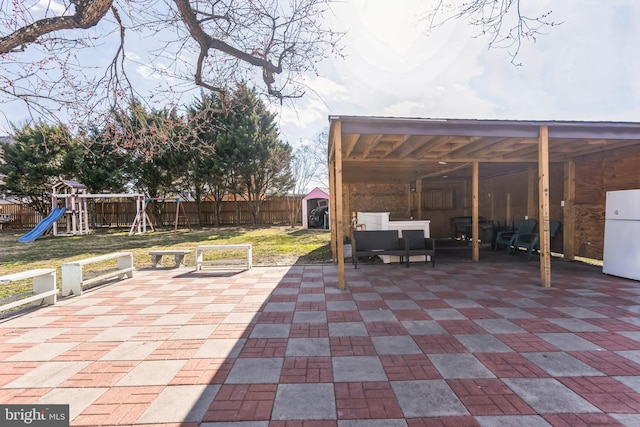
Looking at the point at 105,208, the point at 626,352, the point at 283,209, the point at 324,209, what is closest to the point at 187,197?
the point at 105,208

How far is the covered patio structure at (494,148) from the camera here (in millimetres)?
4707

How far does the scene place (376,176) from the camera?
10.6 metres

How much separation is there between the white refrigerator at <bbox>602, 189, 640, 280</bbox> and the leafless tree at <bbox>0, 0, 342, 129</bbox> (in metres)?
5.76

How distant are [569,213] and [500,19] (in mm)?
5880

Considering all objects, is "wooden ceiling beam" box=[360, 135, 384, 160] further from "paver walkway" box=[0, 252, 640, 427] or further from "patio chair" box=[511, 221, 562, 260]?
"patio chair" box=[511, 221, 562, 260]

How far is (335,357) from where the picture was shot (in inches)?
103

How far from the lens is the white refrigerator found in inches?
198

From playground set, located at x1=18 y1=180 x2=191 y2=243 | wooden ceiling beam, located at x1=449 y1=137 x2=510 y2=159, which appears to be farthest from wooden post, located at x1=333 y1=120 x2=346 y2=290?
playground set, located at x1=18 y1=180 x2=191 y2=243

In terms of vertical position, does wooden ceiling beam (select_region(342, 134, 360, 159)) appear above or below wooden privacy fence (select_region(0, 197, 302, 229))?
above

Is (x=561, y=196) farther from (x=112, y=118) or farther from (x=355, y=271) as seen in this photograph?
(x=112, y=118)

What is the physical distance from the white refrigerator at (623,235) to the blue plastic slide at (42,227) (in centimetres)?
1947

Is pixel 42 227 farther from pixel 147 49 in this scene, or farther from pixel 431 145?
pixel 431 145

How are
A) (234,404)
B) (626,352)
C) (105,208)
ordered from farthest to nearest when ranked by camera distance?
(105,208) < (626,352) < (234,404)

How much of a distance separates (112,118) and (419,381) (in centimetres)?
489
